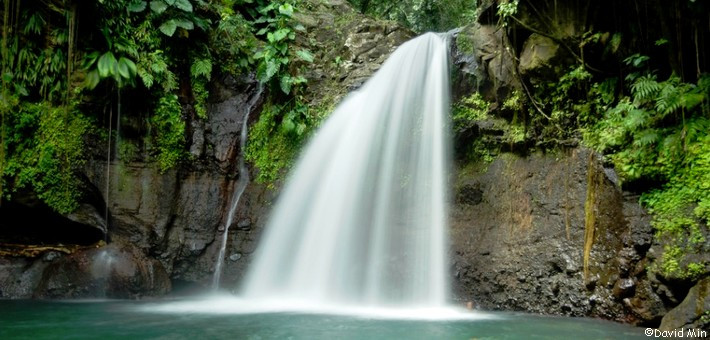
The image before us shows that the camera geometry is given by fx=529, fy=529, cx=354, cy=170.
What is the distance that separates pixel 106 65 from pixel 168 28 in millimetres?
1379

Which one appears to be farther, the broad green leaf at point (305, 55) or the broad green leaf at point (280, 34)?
the broad green leaf at point (305, 55)

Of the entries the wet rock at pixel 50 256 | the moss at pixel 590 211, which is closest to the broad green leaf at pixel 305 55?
the wet rock at pixel 50 256

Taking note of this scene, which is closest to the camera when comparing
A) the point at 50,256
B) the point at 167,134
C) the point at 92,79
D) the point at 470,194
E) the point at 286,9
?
the point at 470,194

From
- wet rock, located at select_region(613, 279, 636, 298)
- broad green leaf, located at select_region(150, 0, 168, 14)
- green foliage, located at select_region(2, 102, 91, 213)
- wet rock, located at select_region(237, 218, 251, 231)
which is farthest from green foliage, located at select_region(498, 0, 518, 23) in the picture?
green foliage, located at select_region(2, 102, 91, 213)

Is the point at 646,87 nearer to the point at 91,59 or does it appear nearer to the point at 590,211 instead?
the point at 590,211

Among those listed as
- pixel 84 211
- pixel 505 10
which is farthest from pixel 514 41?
pixel 84 211

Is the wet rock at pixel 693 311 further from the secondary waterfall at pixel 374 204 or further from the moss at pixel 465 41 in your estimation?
the moss at pixel 465 41

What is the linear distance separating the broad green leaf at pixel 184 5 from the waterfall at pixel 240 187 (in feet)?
6.21

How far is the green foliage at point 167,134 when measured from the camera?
9.41 meters

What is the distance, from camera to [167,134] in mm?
9445

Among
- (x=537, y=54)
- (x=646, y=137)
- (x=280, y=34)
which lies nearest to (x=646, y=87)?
(x=646, y=137)

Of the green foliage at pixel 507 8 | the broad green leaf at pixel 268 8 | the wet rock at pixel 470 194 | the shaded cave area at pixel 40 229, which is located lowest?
the shaded cave area at pixel 40 229

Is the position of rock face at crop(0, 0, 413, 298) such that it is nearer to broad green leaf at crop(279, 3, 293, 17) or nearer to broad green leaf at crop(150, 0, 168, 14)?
broad green leaf at crop(279, 3, 293, 17)

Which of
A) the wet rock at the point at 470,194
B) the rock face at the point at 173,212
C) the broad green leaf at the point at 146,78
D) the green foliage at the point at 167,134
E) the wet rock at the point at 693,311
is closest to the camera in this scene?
the wet rock at the point at 693,311
